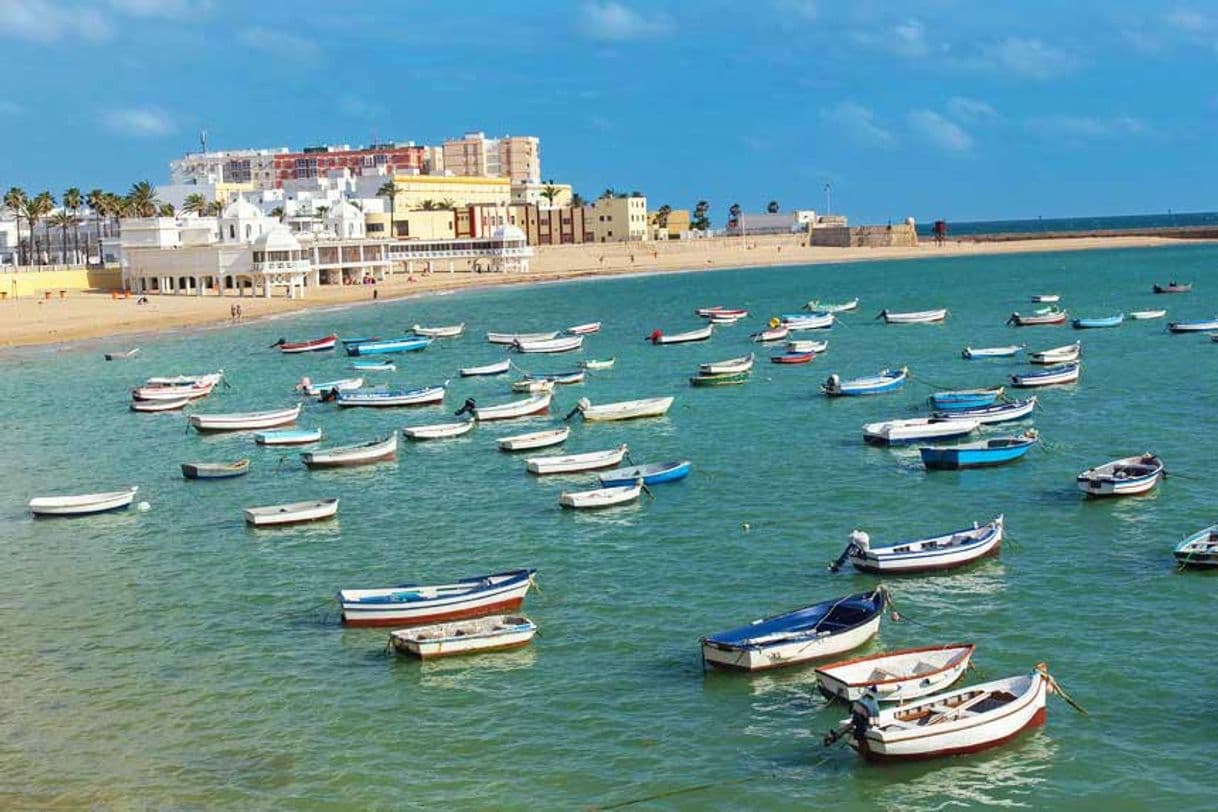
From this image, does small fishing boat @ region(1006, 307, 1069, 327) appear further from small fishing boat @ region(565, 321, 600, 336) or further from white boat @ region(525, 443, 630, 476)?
white boat @ region(525, 443, 630, 476)

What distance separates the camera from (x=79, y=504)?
49.9 meters

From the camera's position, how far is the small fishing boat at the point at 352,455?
190 feet

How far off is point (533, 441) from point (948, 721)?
34.5m

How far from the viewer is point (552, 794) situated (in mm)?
26953

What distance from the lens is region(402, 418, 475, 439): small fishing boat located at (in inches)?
2502

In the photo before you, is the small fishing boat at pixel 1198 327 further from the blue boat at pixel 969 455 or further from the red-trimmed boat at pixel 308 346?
the red-trimmed boat at pixel 308 346

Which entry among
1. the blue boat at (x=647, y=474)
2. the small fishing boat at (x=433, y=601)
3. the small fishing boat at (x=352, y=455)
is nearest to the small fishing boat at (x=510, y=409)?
the small fishing boat at (x=352, y=455)

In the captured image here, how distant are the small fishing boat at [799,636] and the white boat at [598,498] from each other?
14.9m

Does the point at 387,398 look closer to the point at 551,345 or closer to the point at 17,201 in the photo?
the point at 551,345

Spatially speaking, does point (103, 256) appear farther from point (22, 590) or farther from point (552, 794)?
point (552, 794)

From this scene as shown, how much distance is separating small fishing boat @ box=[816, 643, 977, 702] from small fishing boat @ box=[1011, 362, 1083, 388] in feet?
Result: 151

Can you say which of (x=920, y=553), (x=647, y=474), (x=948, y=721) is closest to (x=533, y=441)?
(x=647, y=474)

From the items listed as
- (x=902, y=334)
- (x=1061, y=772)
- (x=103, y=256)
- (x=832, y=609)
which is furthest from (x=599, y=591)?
(x=103, y=256)

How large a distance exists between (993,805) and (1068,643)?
8720mm
